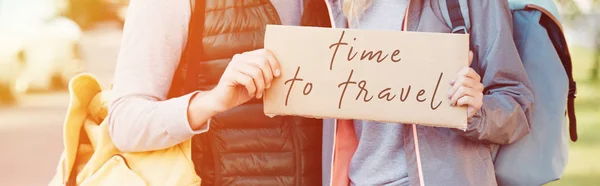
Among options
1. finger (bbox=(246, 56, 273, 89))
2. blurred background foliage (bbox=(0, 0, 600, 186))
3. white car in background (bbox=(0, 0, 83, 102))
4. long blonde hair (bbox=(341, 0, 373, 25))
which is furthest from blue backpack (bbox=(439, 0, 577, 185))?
white car in background (bbox=(0, 0, 83, 102))

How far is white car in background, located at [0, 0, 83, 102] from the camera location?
2.07 meters

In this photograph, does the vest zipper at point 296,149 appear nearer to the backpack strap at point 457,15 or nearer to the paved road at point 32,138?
the backpack strap at point 457,15

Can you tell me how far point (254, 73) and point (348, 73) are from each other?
0.52ft

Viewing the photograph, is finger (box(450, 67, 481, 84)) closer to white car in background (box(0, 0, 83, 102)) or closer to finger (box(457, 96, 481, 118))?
finger (box(457, 96, 481, 118))

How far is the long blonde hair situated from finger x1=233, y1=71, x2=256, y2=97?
0.84ft

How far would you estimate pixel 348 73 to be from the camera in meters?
1.26

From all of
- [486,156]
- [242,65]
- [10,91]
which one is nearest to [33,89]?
[10,91]

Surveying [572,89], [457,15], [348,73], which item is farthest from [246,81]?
[572,89]

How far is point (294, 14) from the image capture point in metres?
1.45

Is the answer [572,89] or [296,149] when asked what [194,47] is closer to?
[296,149]

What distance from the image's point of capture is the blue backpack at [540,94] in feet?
4.70

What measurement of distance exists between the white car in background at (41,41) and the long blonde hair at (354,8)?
0.97 meters

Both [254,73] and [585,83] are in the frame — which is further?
[585,83]

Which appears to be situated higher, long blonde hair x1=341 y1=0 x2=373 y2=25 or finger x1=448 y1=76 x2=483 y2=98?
long blonde hair x1=341 y1=0 x2=373 y2=25
